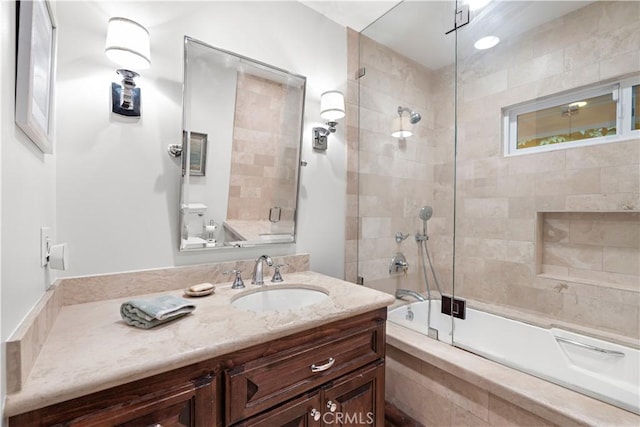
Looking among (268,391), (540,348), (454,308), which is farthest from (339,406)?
(540,348)

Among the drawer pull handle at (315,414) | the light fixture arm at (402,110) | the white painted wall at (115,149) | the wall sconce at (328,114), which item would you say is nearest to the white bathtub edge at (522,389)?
the drawer pull handle at (315,414)

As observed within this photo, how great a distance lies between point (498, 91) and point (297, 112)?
161cm

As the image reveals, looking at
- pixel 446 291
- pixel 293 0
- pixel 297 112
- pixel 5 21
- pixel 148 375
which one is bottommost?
pixel 446 291

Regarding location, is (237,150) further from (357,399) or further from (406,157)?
(406,157)

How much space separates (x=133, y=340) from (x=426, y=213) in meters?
2.03

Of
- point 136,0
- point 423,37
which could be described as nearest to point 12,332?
point 136,0

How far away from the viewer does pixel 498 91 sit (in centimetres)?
224

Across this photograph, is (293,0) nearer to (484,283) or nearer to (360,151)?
(360,151)

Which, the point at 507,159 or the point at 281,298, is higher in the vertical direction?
the point at 507,159

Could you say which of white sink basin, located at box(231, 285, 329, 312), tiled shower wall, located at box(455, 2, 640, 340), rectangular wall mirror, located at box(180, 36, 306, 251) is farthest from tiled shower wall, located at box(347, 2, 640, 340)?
white sink basin, located at box(231, 285, 329, 312)

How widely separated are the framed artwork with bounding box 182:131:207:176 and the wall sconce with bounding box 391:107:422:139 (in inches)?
55.4

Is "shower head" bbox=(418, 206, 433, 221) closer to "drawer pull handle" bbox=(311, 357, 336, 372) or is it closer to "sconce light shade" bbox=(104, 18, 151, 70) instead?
"drawer pull handle" bbox=(311, 357, 336, 372)

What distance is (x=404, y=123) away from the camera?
227cm

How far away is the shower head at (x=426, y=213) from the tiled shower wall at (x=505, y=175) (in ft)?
0.17
